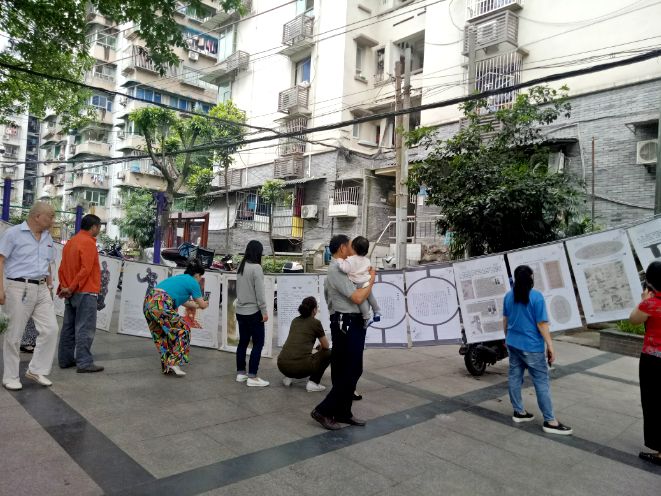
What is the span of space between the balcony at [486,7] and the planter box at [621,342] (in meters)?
10.7

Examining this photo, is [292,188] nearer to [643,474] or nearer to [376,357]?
[376,357]

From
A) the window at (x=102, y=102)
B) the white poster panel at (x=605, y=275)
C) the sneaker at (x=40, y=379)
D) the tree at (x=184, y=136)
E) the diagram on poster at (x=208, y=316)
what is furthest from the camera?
the window at (x=102, y=102)

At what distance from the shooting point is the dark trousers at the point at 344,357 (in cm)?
416

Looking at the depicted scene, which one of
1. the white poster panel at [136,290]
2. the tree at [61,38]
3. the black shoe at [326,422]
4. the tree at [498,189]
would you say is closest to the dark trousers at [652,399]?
the black shoe at [326,422]

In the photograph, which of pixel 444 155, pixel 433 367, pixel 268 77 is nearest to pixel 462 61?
pixel 444 155

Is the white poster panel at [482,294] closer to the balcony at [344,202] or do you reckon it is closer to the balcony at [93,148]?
the balcony at [344,202]

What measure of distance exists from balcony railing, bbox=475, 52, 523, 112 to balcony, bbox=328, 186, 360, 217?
245 inches

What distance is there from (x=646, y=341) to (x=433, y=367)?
346cm

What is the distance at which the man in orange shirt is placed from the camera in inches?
217

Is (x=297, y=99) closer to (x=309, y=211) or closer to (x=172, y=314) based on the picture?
(x=309, y=211)

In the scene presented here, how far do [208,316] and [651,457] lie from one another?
579 centimetres

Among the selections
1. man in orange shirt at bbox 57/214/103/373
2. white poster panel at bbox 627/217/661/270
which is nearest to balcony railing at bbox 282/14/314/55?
man in orange shirt at bbox 57/214/103/373

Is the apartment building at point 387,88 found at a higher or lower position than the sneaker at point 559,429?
higher

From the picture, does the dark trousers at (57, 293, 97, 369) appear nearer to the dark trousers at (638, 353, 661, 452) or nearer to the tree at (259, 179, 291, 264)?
the dark trousers at (638, 353, 661, 452)
